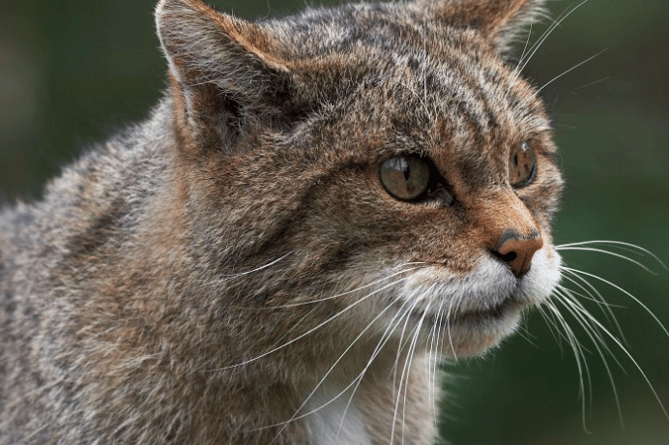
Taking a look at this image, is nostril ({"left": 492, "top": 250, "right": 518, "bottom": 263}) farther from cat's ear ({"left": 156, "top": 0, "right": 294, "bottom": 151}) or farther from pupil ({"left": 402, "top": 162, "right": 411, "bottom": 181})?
cat's ear ({"left": 156, "top": 0, "right": 294, "bottom": 151})

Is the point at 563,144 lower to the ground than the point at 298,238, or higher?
lower

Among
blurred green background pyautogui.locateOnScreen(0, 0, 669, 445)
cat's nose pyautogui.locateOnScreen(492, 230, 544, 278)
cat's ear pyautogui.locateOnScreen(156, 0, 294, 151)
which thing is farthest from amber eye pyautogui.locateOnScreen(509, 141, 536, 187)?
blurred green background pyautogui.locateOnScreen(0, 0, 669, 445)

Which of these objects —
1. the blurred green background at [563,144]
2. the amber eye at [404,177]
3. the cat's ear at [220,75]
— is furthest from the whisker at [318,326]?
the blurred green background at [563,144]

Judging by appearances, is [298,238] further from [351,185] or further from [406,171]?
[406,171]

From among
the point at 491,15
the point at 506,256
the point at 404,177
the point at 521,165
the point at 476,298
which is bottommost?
the point at 476,298

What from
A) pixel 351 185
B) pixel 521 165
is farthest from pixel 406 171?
pixel 521 165

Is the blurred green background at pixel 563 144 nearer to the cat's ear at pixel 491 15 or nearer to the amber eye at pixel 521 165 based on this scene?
the cat's ear at pixel 491 15

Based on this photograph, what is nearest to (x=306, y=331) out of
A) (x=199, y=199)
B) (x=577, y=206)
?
(x=199, y=199)
